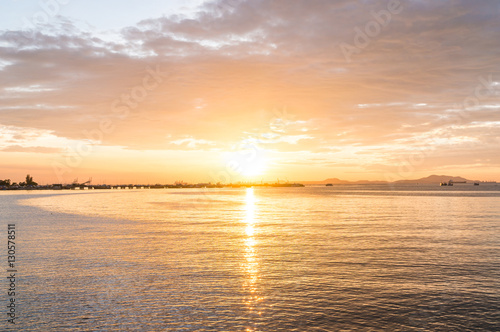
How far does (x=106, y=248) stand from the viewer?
148 feet

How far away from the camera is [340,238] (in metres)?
52.5

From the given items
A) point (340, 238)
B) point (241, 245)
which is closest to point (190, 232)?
point (241, 245)

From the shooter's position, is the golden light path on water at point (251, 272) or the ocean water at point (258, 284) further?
the golden light path on water at point (251, 272)

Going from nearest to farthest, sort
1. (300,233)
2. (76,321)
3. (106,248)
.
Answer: (76,321)
(106,248)
(300,233)

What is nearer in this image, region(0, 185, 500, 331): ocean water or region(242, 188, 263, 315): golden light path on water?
region(0, 185, 500, 331): ocean water

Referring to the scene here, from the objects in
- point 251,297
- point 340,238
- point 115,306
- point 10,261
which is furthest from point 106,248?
point 340,238

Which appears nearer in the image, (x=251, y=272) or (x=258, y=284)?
(x=258, y=284)

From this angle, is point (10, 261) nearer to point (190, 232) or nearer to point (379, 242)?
point (190, 232)

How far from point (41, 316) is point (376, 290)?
2184 centimetres

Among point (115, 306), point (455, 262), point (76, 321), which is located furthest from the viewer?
point (455, 262)

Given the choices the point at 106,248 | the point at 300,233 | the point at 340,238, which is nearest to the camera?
the point at 106,248

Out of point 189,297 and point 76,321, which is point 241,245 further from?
point 76,321

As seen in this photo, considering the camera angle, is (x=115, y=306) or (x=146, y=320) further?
(x=115, y=306)

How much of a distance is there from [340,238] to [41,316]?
128ft
